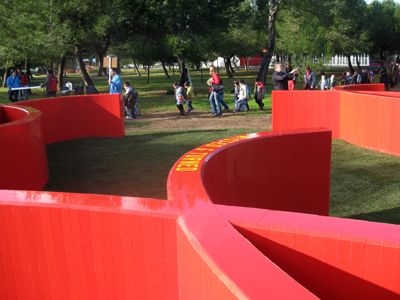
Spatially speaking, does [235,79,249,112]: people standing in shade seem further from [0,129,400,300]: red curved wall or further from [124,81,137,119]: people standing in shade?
[0,129,400,300]: red curved wall

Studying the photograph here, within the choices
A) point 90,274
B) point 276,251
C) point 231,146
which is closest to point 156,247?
point 90,274

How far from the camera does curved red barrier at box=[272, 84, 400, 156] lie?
9234 mm

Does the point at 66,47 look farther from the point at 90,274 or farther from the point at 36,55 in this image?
the point at 90,274

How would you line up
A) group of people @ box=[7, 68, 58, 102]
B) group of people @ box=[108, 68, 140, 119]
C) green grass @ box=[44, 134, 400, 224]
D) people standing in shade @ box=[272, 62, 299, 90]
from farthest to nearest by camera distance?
group of people @ box=[7, 68, 58, 102] → group of people @ box=[108, 68, 140, 119] → people standing in shade @ box=[272, 62, 299, 90] → green grass @ box=[44, 134, 400, 224]

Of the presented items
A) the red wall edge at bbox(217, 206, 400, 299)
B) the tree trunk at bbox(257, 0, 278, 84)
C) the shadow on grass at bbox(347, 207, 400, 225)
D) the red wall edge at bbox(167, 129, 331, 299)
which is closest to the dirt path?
the shadow on grass at bbox(347, 207, 400, 225)

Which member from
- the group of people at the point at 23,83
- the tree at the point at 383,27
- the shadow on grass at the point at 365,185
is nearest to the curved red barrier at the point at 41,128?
the shadow on grass at the point at 365,185

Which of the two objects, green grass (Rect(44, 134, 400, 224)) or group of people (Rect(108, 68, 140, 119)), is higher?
group of people (Rect(108, 68, 140, 119))

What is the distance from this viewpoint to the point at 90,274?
3043 mm

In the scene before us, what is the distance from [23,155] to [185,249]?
201 inches

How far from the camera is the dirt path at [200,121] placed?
14.3 m

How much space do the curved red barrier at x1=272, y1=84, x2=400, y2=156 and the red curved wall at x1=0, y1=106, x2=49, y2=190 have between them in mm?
6422

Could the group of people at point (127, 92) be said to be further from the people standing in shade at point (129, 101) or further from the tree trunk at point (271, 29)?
the tree trunk at point (271, 29)

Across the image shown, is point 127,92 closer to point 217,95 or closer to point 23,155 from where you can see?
point 217,95

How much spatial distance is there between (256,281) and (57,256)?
5.71ft
